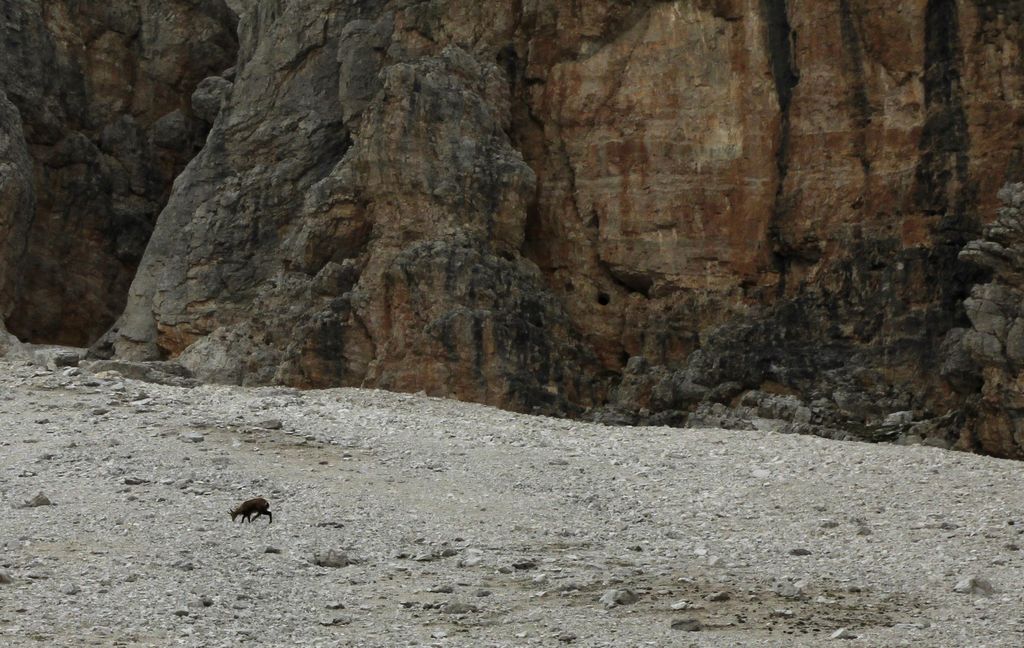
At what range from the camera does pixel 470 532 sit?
15039 mm

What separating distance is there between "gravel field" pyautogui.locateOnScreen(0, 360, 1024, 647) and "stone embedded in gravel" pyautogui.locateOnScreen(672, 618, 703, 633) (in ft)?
0.14

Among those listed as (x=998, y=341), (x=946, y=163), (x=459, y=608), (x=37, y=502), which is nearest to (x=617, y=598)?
(x=459, y=608)

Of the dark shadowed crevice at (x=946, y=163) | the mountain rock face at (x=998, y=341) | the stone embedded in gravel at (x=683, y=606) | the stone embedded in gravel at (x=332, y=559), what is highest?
the dark shadowed crevice at (x=946, y=163)

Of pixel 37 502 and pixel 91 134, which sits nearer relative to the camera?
pixel 37 502

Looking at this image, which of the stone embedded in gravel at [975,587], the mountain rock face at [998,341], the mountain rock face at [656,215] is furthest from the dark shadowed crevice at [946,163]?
the stone embedded in gravel at [975,587]

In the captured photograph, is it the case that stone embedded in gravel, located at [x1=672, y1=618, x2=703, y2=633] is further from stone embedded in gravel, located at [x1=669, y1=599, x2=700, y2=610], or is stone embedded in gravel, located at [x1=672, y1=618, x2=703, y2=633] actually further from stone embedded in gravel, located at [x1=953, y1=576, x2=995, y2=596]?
stone embedded in gravel, located at [x1=953, y1=576, x2=995, y2=596]

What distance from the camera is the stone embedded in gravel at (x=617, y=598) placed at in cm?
1241

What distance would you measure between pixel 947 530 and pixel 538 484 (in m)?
4.86

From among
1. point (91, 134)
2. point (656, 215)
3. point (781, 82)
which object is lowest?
point (656, 215)

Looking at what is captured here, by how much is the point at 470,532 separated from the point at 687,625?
3.74 meters

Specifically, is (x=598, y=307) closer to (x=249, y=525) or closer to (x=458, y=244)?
(x=458, y=244)

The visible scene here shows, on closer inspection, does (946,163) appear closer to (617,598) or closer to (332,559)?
(617,598)

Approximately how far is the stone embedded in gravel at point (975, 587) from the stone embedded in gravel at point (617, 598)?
3.05 metres

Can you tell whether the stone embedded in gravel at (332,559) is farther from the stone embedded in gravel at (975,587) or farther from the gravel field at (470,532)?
the stone embedded in gravel at (975,587)
